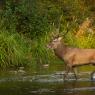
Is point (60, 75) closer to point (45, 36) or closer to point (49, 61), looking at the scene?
point (49, 61)

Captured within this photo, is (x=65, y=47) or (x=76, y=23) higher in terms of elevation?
(x=65, y=47)

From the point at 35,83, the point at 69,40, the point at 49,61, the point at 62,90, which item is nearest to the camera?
the point at 62,90

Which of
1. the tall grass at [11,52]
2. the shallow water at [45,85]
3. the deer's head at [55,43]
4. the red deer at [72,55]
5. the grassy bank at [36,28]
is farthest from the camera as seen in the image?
the grassy bank at [36,28]

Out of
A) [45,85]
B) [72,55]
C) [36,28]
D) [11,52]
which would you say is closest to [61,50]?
[72,55]

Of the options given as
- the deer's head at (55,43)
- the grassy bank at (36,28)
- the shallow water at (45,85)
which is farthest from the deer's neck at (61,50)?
the grassy bank at (36,28)

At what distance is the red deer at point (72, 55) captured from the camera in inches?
731

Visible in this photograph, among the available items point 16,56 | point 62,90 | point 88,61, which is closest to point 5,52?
point 16,56

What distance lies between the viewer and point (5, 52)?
21.8 m

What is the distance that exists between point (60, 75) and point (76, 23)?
894cm

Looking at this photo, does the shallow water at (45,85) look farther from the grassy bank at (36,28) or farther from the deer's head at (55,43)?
the grassy bank at (36,28)

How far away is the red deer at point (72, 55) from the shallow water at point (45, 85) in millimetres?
515

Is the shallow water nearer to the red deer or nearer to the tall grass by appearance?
the red deer

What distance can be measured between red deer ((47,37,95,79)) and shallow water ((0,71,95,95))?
51 centimetres

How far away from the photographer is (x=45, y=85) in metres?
17.0
